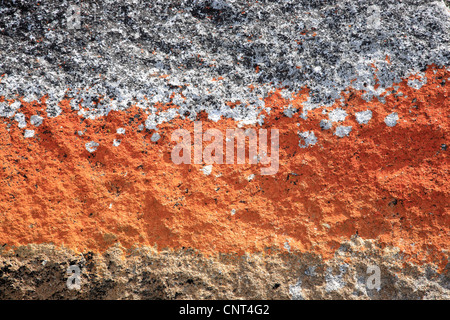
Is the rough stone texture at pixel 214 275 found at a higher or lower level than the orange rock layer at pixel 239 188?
lower

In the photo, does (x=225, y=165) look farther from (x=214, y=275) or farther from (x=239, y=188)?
(x=214, y=275)

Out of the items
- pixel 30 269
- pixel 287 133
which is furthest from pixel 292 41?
pixel 30 269

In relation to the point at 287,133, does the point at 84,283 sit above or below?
below

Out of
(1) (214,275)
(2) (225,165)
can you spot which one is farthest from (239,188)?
(1) (214,275)

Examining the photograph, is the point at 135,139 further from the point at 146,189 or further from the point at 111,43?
the point at 111,43

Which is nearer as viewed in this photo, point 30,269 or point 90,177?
point 30,269

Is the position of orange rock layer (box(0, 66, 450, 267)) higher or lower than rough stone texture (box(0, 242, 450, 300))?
higher
